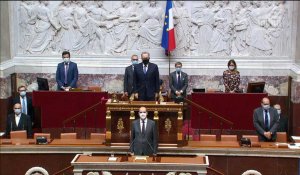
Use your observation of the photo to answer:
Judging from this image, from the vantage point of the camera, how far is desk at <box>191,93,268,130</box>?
13539 millimetres

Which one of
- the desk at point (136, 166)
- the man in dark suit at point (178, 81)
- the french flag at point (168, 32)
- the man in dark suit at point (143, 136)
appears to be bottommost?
the desk at point (136, 166)

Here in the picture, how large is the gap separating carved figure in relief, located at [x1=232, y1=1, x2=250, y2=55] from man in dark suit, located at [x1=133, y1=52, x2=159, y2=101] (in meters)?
3.18

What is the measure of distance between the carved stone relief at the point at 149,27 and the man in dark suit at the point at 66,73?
4.41ft

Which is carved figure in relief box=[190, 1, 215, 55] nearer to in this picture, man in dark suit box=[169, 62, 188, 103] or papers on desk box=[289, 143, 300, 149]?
man in dark suit box=[169, 62, 188, 103]

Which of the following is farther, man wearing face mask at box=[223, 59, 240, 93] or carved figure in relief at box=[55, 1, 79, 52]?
carved figure in relief at box=[55, 1, 79, 52]

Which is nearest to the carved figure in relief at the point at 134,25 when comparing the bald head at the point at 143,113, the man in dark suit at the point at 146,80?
the man in dark suit at the point at 146,80

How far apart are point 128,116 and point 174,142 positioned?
38.4 inches

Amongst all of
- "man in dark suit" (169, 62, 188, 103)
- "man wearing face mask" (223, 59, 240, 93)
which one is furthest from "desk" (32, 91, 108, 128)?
"man wearing face mask" (223, 59, 240, 93)

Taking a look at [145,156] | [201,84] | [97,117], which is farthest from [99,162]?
[201,84]

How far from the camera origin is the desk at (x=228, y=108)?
44.4 ft

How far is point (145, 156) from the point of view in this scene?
10.9 metres

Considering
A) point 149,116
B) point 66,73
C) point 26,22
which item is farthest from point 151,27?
point 149,116

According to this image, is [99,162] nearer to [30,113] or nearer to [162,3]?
[30,113]

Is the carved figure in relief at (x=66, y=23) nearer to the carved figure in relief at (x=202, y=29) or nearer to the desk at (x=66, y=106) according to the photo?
the desk at (x=66, y=106)
